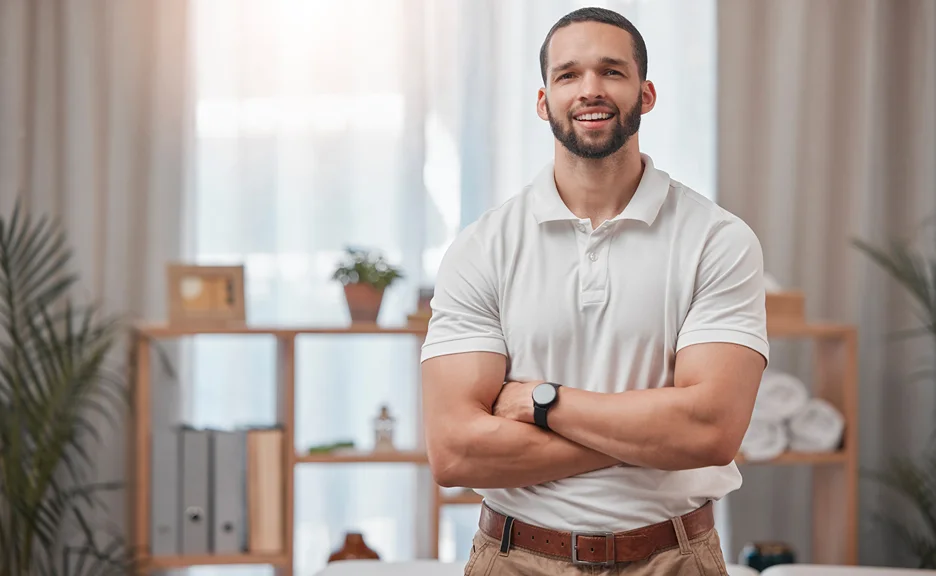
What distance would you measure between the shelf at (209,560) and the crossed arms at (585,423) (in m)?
1.59

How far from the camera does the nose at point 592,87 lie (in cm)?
159

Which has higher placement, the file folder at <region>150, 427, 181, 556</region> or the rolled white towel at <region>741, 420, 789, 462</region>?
the rolled white towel at <region>741, 420, 789, 462</region>

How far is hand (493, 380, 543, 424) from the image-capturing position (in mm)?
1570

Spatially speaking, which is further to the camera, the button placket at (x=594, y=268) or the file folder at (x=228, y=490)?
the file folder at (x=228, y=490)

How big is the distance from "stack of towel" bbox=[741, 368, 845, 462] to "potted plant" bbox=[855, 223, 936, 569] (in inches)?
12.3

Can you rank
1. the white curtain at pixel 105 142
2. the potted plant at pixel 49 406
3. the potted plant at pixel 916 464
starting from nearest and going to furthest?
the potted plant at pixel 49 406, the potted plant at pixel 916 464, the white curtain at pixel 105 142

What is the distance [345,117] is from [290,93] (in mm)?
191

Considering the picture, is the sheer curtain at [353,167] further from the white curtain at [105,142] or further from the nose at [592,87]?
the nose at [592,87]

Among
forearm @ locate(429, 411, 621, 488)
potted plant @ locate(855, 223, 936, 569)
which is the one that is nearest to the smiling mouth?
forearm @ locate(429, 411, 621, 488)

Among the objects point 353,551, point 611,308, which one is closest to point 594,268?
point 611,308

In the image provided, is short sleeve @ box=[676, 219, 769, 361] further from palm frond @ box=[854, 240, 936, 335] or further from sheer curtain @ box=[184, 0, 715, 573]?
sheer curtain @ box=[184, 0, 715, 573]

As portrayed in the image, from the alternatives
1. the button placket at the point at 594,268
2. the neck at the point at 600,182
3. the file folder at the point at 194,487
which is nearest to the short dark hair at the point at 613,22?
the neck at the point at 600,182

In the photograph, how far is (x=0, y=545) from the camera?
3008 millimetres

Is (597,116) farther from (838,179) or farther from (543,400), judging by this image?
(838,179)
